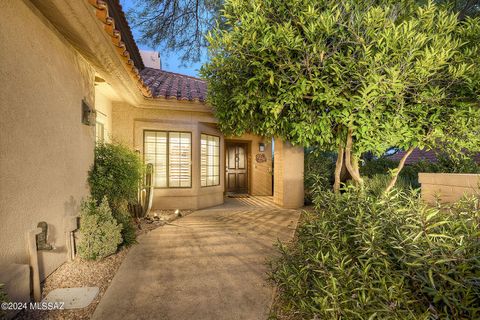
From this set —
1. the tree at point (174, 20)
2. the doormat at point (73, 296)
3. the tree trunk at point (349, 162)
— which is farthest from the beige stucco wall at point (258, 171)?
the doormat at point (73, 296)

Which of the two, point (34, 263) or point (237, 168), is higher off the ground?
point (237, 168)

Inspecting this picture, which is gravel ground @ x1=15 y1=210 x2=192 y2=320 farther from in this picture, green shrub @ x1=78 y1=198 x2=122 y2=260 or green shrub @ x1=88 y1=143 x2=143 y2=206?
green shrub @ x1=88 y1=143 x2=143 y2=206

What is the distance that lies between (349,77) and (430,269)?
277 cm

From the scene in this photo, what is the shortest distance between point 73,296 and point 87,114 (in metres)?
3.07

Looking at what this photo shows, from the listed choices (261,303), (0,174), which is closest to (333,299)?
(261,303)

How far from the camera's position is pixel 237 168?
11812 mm

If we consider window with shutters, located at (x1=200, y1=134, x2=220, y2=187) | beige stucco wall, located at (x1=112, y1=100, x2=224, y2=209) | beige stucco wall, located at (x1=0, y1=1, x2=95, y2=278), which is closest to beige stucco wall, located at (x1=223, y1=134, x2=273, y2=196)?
window with shutters, located at (x1=200, y1=134, x2=220, y2=187)

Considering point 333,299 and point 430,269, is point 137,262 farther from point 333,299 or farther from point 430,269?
point 430,269

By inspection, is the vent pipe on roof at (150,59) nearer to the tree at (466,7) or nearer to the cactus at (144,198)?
the cactus at (144,198)

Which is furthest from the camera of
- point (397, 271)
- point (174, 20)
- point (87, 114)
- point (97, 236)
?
point (174, 20)

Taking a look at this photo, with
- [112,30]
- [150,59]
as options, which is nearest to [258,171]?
[150,59]

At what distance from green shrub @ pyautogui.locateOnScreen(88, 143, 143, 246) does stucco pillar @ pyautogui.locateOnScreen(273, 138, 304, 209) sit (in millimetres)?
4686

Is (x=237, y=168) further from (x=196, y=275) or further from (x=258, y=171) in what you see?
(x=196, y=275)

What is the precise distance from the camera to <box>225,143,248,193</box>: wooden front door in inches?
458
